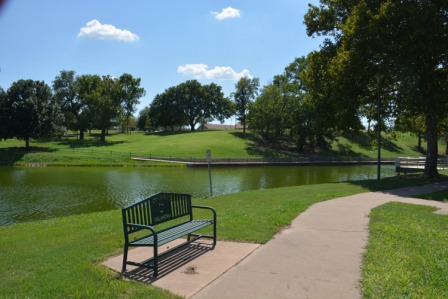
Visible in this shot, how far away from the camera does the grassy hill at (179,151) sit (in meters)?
44.7

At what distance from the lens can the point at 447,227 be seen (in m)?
8.61

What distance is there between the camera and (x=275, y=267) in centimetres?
574

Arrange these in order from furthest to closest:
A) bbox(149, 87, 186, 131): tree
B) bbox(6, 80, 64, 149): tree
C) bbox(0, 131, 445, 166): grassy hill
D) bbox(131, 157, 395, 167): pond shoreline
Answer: bbox(149, 87, 186, 131): tree < bbox(6, 80, 64, 149): tree < bbox(131, 157, 395, 167): pond shoreline < bbox(0, 131, 445, 166): grassy hill

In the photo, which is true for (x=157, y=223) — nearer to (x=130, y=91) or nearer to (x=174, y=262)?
(x=174, y=262)

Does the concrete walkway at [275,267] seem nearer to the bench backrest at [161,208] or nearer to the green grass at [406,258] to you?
the green grass at [406,258]

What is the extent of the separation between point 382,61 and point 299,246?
17.9m

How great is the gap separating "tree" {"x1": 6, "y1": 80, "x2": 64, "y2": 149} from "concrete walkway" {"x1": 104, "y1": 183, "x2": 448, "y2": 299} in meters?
53.1

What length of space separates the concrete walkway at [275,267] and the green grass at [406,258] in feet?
0.77

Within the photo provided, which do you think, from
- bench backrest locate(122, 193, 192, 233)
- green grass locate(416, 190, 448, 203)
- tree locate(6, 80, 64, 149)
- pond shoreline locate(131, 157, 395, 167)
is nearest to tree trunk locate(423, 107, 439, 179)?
green grass locate(416, 190, 448, 203)

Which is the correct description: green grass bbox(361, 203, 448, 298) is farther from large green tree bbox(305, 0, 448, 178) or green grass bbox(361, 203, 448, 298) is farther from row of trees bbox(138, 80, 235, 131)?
row of trees bbox(138, 80, 235, 131)

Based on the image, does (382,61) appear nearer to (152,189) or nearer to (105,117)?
(152,189)

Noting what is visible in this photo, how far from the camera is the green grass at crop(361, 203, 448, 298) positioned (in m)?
4.79

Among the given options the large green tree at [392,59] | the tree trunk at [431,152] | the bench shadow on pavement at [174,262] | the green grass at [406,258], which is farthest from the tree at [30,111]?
the green grass at [406,258]

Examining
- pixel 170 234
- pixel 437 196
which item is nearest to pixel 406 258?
pixel 170 234
